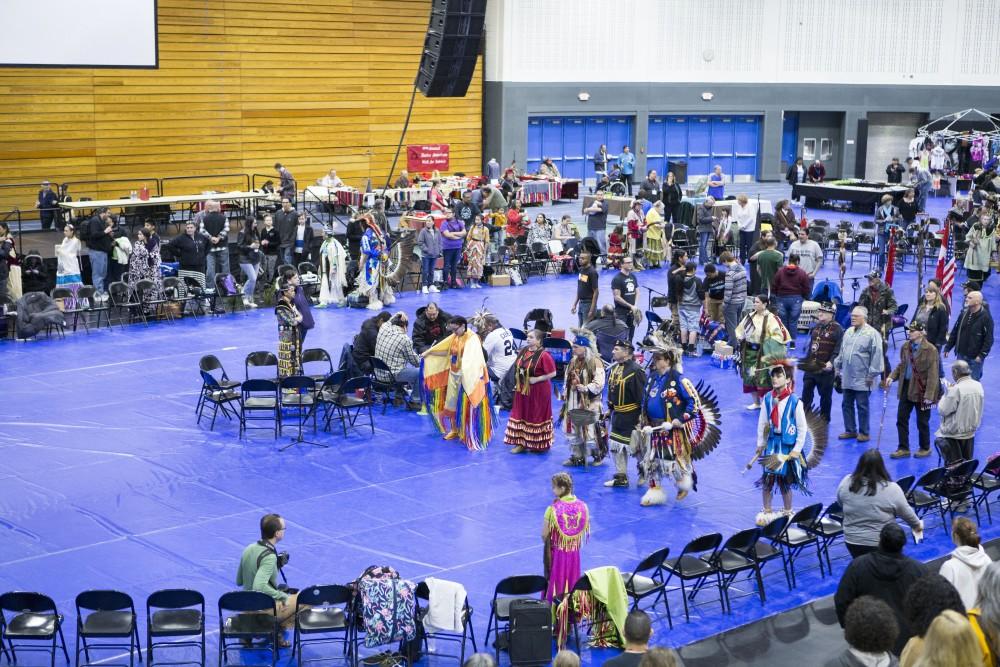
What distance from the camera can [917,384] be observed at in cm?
1224

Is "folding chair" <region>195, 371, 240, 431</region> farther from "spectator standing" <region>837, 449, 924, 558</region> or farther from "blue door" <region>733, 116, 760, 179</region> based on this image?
"blue door" <region>733, 116, 760, 179</region>

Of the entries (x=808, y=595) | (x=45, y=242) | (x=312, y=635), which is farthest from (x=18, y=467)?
(x=45, y=242)

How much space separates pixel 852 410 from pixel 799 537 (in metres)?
3.58

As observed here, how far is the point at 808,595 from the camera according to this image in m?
9.55

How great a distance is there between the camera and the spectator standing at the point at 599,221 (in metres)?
24.0

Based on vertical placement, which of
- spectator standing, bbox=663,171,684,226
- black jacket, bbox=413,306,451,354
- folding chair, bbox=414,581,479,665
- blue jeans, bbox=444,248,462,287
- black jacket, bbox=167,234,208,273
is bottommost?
folding chair, bbox=414,581,479,665

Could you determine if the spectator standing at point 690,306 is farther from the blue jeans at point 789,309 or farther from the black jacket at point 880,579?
the black jacket at point 880,579

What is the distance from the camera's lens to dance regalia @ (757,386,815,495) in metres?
10.2

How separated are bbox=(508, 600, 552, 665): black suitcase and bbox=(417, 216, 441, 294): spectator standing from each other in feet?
42.5

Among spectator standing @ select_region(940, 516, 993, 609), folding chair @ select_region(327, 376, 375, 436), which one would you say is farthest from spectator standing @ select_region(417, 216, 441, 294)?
spectator standing @ select_region(940, 516, 993, 609)

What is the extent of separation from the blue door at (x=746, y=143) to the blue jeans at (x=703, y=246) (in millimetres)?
16223

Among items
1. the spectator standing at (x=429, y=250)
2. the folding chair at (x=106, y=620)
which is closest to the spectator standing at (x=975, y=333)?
the folding chair at (x=106, y=620)

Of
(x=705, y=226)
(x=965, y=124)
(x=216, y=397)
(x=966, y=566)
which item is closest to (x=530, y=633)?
(x=966, y=566)

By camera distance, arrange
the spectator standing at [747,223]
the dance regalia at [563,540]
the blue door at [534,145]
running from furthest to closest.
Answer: the blue door at [534,145] → the spectator standing at [747,223] → the dance regalia at [563,540]
